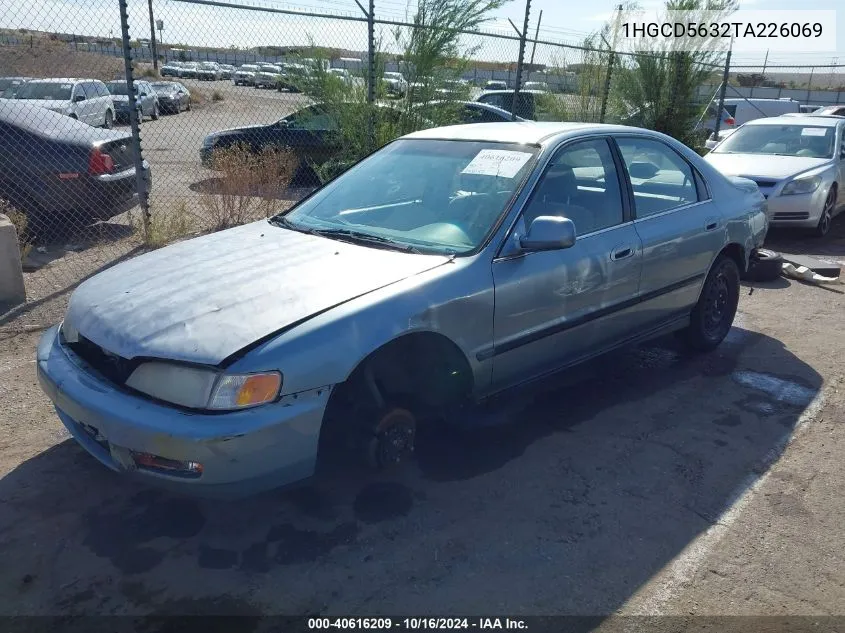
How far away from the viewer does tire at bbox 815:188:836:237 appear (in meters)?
9.35

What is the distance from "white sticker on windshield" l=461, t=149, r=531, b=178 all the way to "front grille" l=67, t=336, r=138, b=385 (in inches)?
78.2

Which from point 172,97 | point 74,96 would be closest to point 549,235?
point 74,96

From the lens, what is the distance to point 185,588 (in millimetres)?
2699

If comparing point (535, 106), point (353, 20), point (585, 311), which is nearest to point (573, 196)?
point (585, 311)

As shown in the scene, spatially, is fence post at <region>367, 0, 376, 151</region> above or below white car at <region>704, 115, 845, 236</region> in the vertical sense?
above

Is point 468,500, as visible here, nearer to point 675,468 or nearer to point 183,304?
point 675,468

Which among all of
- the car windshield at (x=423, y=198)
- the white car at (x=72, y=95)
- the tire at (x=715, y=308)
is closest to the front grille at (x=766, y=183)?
the tire at (x=715, y=308)

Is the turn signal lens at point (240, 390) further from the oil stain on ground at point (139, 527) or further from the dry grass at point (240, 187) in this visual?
the dry grass at point (240, 187)

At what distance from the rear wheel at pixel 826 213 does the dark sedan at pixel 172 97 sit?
2249 cm

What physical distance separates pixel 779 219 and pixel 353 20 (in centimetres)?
572

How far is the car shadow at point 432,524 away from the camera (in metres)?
2.69

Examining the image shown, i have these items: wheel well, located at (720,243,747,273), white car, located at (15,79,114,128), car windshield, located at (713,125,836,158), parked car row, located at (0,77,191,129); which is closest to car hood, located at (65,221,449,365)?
wheel well, located at (720,243,747,273)

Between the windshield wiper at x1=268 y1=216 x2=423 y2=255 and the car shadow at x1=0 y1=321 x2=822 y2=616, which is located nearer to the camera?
the car shadow at x1=0 y1=321 x2=822 y2=616

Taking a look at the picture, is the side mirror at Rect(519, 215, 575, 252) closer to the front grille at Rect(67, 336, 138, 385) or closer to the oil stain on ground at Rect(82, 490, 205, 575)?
the front grille at Rect(67, 336, 138, 385)
